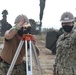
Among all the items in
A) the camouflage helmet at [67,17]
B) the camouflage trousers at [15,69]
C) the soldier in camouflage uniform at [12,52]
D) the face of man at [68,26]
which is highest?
the camouflage helmet at [67,17]

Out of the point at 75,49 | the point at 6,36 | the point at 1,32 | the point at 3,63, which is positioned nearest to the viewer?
the point at 75,49

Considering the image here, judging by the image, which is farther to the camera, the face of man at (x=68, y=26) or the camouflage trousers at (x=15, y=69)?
the camouflage trousers at (x=15, y=69)

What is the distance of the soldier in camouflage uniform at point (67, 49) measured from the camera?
14.1 ft

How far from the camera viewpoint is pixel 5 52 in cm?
481

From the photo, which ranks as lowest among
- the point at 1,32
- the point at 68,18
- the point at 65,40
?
the point at 1,32

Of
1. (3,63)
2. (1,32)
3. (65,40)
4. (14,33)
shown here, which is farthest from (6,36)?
(1,32)

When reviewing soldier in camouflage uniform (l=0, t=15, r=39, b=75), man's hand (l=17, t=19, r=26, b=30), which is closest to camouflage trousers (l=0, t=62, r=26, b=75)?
soldier in camouflage uniform (l=0, t=15, r=39, b=75)

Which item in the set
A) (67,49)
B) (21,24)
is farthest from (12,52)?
(67,49)

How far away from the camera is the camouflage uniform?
4.30 metres

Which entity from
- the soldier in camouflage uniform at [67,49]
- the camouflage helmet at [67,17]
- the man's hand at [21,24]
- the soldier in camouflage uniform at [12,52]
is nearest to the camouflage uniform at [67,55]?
the soldier in camouflage uniform at [67,49]

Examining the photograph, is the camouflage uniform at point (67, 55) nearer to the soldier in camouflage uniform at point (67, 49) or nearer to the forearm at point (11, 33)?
the soldier in camouflage uniform at point (67, 49)

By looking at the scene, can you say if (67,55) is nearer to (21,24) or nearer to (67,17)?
(67,17)

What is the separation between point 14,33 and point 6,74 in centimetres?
62

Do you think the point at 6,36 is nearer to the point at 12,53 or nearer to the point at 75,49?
the point at 12,53
